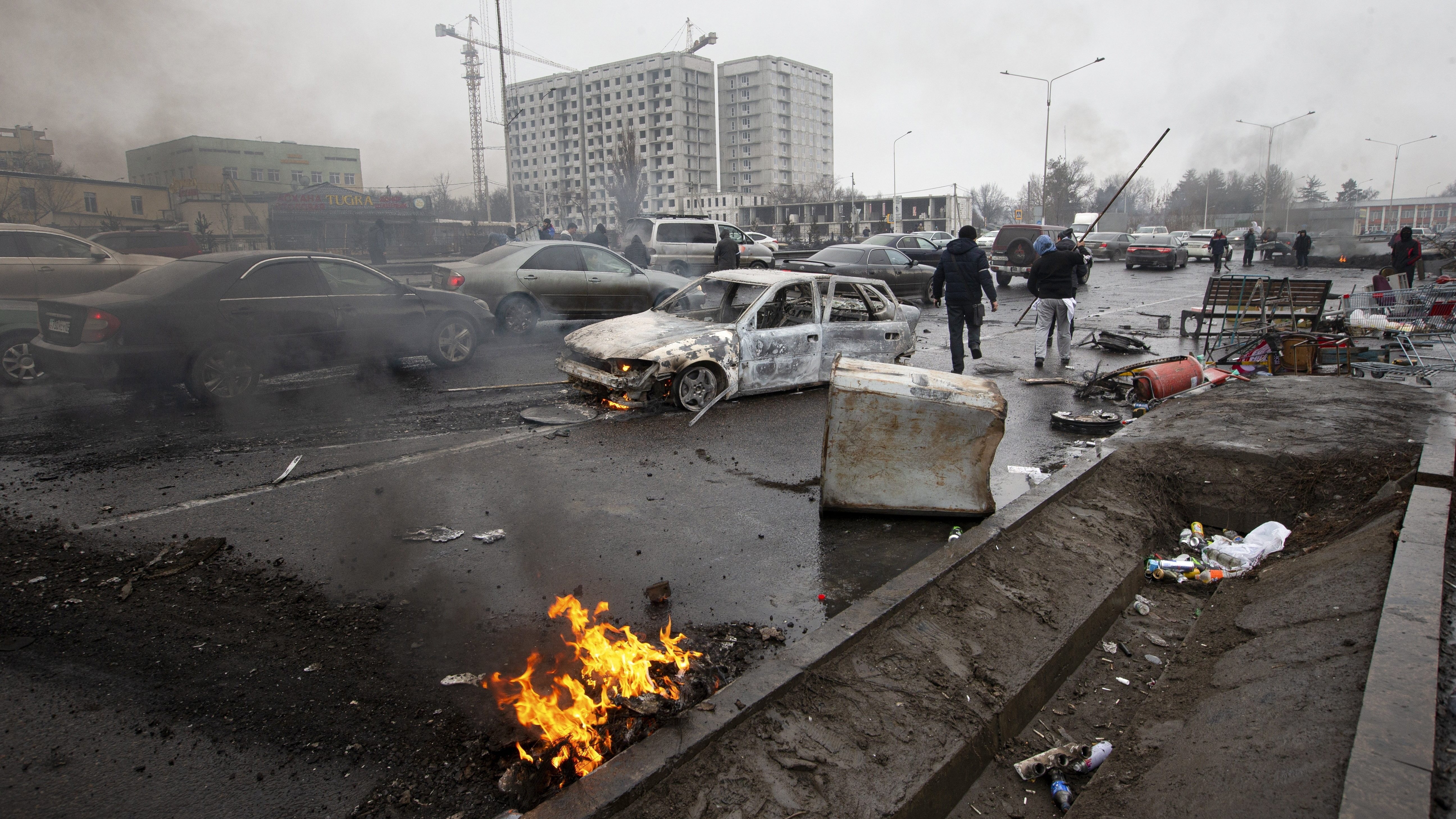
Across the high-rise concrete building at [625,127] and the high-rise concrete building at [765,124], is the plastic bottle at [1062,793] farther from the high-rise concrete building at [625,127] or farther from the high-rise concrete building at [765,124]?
the high-rise concrete building at [765,124]

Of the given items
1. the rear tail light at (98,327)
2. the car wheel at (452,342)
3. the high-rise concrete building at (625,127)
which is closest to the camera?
the rear tail light at (98,327)

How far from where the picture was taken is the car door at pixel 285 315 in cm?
739

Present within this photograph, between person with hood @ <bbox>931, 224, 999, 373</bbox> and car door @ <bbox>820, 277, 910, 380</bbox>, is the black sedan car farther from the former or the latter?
person with hood @ <bbox>931, 224, 999, 373</bbox>

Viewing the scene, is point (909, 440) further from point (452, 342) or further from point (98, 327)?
point (98, 327)

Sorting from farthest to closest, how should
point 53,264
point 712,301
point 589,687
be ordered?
point 53,264, point 712,301, point 589,687

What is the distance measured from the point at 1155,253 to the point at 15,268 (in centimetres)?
3238

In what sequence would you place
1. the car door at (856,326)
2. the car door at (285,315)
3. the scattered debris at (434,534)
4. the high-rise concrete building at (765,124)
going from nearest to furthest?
the scattered debris at (434,534), the car door at (285,315), the car door at (856,326), the high-rise concrete building at (765,124)

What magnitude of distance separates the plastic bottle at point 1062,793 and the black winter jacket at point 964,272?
739cm

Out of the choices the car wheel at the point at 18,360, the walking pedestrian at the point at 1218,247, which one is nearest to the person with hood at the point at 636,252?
the car wheel at the point at 18,360

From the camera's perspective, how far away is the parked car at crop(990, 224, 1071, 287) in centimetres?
2294

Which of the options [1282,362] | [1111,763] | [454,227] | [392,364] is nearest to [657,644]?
[1111,763]

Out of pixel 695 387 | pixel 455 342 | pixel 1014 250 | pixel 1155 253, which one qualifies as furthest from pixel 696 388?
pixel 1155 253

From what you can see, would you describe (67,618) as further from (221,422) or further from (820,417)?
(820,417)

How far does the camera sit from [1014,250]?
76.6 feet
